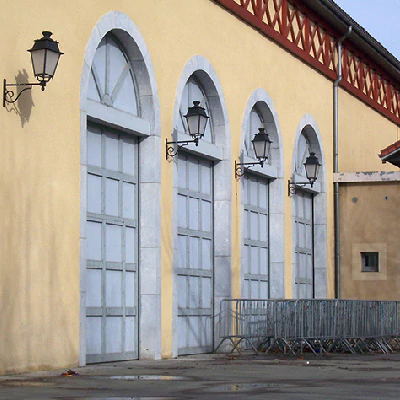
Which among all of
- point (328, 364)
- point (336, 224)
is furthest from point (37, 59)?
point (336, 224)

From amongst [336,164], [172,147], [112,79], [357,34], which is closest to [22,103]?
[112,79]

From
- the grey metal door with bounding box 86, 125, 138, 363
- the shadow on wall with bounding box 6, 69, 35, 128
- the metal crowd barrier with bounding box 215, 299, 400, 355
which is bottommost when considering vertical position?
the metal crowd barrier with bounding box 215, 299, 400, 355

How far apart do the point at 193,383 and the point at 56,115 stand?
3.92 metres

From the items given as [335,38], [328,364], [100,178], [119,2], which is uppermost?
[335,38]

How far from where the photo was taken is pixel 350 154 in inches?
1044

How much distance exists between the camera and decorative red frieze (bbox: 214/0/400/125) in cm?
2048

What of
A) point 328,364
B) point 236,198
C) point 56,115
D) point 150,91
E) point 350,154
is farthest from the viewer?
point 350,154

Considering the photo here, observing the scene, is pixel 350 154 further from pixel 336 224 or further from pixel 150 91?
pixel 150 91

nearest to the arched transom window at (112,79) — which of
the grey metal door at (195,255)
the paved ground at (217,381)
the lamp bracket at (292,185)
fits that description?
the grey metal door at (195,255)

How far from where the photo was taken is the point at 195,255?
17531 millimetres

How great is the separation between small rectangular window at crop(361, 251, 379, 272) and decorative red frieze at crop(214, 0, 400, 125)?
432 centimetres

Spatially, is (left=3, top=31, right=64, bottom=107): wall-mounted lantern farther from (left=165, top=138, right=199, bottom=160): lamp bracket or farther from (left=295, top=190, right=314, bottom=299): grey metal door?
(left=295, top=190, right=314, bottom=299): grey metal door

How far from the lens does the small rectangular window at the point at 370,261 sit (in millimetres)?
24062

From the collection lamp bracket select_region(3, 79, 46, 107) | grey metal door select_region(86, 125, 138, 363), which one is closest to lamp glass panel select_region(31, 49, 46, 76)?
lamp bracket select_region(3, 79, 46, 107)
